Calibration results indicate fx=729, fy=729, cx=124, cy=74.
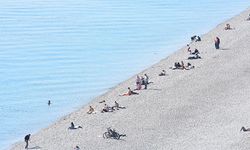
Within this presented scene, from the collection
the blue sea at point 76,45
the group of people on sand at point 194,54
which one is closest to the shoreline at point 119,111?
the group of people on sand at point 194,54

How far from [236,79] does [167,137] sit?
39.1 feet

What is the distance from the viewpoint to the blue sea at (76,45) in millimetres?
43531

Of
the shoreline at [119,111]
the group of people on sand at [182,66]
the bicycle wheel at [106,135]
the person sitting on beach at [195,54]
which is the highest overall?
the person sitting on beach at [195,54]

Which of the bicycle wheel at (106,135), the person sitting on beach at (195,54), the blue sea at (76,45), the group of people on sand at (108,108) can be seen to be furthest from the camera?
the person sitting on beach at (195,54)

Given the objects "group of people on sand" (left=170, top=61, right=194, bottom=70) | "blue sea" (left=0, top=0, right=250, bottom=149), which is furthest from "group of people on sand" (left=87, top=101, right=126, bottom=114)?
"group of people on sand" (left=170, top=61, right=194, bottom=70)

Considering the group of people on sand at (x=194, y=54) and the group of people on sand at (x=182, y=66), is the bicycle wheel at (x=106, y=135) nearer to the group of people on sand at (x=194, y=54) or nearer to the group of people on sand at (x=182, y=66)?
the group of people on sand at (x=182, y=66)

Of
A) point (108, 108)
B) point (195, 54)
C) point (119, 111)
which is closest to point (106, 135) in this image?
point (119, 111)

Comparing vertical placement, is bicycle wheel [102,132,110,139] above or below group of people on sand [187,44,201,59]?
below

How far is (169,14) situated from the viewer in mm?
85562

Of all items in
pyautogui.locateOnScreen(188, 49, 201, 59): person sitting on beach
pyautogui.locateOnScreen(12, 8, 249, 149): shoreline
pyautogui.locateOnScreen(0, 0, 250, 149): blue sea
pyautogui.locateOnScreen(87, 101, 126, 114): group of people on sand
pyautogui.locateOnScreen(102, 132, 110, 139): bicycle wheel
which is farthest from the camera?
pyautogui.locateOnScreen(188, 49, 201, 59): person sitting on beach

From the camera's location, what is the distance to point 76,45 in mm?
64000

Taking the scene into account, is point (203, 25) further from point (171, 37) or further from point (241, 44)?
point (241, 44)

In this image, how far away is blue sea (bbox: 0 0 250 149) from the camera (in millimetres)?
43531

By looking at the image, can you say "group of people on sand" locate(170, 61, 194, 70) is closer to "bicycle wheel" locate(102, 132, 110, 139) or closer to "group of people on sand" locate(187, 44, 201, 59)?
"group of people on sand" locate(187, 44, 201, 59)
